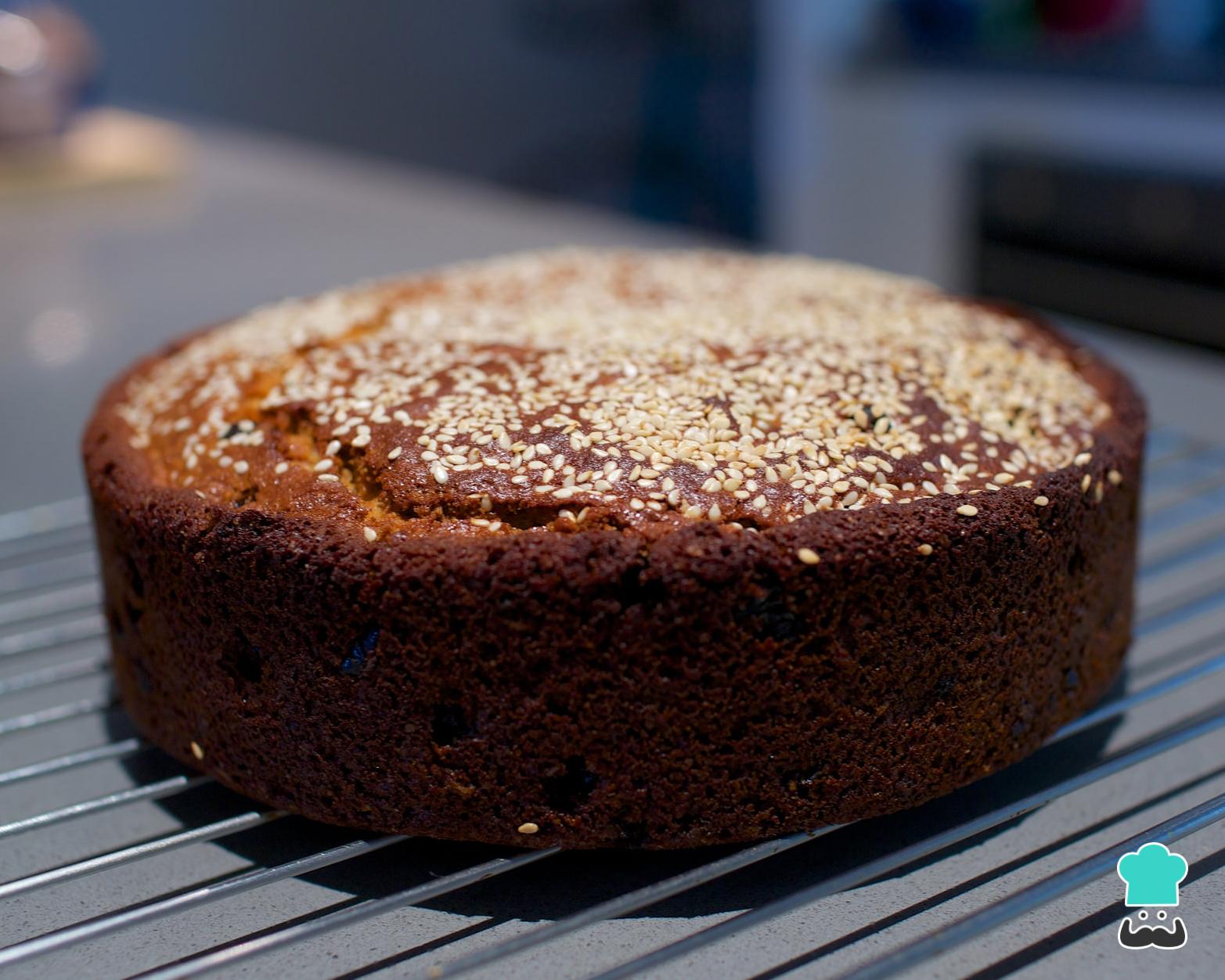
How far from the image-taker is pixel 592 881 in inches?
46.5

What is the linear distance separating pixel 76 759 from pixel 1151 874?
1076 mm

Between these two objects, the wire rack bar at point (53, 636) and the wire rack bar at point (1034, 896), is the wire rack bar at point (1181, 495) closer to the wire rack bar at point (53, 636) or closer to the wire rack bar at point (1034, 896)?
the wire rack bar at point (1034, 896)

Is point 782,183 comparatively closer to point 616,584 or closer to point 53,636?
point 53,636

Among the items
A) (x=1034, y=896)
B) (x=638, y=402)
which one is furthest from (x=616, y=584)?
(x=1034, y=896)

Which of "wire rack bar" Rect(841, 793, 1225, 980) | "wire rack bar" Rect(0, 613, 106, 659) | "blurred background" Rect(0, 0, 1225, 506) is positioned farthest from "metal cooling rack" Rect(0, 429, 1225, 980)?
"blurred background" Rect(0, 0, 1225, 506)

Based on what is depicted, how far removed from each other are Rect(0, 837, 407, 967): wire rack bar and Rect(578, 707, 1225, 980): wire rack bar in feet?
0.95

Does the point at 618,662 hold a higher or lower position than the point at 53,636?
higher

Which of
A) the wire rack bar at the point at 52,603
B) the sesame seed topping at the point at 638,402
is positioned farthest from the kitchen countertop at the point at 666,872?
the sesame seed topping at the point at 638,402

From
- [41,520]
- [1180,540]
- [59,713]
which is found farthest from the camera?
[41,520]

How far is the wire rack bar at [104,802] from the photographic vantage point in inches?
47.6

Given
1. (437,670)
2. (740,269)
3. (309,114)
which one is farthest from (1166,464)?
(309,114)

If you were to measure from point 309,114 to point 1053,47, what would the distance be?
496cm

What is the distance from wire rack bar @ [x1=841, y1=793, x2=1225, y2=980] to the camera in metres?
0.98

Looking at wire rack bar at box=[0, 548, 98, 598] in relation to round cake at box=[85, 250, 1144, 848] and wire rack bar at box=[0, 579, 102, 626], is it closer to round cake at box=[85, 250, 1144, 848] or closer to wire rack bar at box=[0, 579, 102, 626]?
wire rack bar at box=[0, 579, 102, 626]
